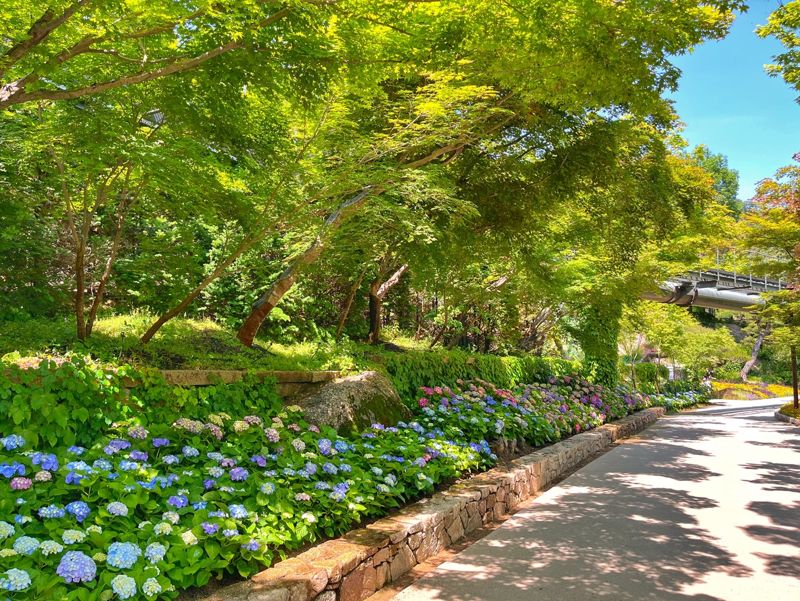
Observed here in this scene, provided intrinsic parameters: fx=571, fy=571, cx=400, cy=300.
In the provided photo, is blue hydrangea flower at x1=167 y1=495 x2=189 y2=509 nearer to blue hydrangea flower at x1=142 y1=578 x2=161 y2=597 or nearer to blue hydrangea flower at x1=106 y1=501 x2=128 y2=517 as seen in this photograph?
blue hydrangea flower at x1=106 y1=501 x2=128 y2=517

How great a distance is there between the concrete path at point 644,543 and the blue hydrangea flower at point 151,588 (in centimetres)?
148

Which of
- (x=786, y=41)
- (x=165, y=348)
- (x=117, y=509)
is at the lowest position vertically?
(x=117, y=509)

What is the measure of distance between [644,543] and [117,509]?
3.77 m

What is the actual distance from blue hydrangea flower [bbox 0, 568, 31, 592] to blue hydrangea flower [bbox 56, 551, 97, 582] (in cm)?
12

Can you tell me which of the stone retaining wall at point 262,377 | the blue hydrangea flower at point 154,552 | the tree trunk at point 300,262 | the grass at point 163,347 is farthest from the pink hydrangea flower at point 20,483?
the tree trunk at point 300,262

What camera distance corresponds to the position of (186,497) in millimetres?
3121

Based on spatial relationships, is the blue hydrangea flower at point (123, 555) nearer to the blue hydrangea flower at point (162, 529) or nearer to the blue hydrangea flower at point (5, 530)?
the blue hydrangea flower at point (162, 529)

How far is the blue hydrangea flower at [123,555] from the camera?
246 cm

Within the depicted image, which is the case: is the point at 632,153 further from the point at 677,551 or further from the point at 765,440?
the point at 677,551

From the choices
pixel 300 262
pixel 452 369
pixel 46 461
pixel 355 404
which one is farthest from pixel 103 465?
pixel 452 369

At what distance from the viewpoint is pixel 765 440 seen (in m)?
11.4

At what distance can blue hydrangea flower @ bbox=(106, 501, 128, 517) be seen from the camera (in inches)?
109

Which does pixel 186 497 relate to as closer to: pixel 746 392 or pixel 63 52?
pixel 63 52

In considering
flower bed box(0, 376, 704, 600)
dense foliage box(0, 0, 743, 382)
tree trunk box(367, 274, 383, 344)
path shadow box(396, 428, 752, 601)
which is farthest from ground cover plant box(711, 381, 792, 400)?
flower bed box(0, 376, 704, 600)
